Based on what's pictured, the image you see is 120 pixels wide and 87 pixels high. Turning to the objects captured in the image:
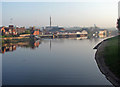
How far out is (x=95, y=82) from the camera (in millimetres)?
9727

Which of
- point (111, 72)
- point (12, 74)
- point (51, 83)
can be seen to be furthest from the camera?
point (12, 74)

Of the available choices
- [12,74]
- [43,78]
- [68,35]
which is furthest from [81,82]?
[68,35]

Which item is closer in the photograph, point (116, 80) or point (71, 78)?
point (116, 80)

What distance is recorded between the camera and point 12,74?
38.6 feet

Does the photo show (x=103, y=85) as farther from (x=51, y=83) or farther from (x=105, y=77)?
(x=51, y=83)

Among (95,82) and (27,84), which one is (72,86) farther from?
(27,84)

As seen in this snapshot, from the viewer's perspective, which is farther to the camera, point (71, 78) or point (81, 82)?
point (71, 78)

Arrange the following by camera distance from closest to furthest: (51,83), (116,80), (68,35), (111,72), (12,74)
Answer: (116,80) → (51,83) → (111,72) → (12,74) → (68,35)

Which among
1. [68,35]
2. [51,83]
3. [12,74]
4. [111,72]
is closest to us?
[51,83]

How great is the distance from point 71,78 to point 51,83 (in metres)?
1.61

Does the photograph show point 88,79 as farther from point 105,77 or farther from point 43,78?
point 43,78

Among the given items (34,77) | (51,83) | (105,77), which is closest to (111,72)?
(105,77)

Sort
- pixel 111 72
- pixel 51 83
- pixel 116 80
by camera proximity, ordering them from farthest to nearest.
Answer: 1. pixel 111 72
2. pixel 51 83
3. pixel 116 80

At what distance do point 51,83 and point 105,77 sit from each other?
3.77 m
